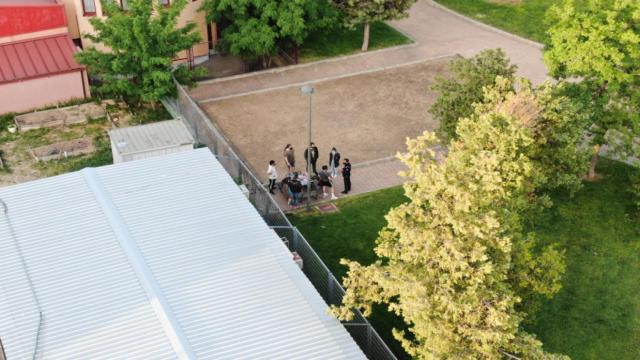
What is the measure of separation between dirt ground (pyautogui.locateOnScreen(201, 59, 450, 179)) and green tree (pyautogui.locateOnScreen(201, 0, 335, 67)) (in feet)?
7.53

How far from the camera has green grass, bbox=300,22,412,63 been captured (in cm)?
3784

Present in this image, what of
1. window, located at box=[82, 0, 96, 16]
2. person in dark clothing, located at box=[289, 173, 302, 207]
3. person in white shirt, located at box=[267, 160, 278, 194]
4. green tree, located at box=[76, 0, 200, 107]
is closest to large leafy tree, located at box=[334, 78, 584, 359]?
person in dark clothing, located at box=[289, 173, 302, 207]

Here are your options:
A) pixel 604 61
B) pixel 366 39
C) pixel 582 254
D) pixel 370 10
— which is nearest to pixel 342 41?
pixel 366 39

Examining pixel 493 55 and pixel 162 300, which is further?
pixel 493 55

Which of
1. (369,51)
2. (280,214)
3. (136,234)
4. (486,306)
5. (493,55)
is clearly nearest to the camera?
(486,306)

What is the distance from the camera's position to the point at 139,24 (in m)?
28.8

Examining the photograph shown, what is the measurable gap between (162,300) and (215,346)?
1897mm

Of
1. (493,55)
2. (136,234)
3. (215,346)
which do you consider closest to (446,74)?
(493,55)

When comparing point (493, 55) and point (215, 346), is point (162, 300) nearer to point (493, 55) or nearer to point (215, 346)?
point (215, 346)

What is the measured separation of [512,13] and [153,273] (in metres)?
29.6

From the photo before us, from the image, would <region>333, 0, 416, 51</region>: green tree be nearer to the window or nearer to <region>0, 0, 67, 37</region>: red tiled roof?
the window

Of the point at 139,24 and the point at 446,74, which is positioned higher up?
the point at 139,24

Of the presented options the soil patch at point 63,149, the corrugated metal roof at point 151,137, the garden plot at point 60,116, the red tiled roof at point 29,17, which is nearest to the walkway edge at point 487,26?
the corrugated metal roof at point 151,137

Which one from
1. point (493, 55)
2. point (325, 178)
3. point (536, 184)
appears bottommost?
point (325, 178)
